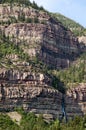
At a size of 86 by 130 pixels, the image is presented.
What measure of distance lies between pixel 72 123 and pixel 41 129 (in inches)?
347

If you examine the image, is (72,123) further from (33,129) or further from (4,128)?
(4,128)

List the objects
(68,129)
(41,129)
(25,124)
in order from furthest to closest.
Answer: (25,124) → (41,129) → (68,129)

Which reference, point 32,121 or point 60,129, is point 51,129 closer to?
point 60,129

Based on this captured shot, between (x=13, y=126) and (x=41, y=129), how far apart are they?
41.6ft

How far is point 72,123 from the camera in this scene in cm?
17925

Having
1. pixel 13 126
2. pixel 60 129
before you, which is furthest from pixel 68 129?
pixel 13 126

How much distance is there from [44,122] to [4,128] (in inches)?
558

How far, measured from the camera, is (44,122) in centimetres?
19838

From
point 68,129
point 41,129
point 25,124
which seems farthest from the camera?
point 25,124

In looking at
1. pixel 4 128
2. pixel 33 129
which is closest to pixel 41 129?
pixel 33 129

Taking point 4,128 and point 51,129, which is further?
point 4,128

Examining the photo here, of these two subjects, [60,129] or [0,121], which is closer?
[60,129]

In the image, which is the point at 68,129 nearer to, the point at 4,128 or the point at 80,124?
the point at 80,124

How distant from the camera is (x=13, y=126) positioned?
18975 cm
